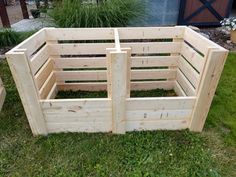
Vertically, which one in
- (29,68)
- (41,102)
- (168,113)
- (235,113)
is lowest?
(235,113)

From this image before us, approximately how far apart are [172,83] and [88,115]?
123cm

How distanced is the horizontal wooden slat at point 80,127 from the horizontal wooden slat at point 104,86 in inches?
29.7

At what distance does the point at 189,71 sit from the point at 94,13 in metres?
1.66

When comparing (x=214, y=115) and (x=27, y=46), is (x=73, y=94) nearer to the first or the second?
(x=27, y=46)

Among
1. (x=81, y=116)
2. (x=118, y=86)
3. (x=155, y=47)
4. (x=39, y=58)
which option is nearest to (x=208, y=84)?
(x=118, y=86)

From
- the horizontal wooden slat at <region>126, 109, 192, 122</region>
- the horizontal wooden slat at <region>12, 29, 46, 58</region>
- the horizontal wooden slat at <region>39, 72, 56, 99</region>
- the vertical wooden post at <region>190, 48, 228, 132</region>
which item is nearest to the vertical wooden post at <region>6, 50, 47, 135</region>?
the horizontal wooden slat at <region>12, 29, 46, 58</region>

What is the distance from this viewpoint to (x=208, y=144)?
6.33 ft

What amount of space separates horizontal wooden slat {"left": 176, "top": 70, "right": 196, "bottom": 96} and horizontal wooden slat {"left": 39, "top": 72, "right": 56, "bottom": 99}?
1386 mm

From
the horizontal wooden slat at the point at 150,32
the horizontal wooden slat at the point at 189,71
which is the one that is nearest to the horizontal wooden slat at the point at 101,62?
the horizontal wooden slat at the point at 189,71

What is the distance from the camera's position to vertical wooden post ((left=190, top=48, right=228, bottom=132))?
5.30 ft

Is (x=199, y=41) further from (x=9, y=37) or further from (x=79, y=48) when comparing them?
(x=9, y=37)

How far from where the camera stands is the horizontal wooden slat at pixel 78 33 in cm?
229

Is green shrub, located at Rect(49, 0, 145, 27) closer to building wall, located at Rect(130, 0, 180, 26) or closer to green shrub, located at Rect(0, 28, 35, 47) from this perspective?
green shrub, located at Rect(0, 28, 35, 47)

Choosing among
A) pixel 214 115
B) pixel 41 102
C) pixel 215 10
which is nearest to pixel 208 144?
pixel 214 115
